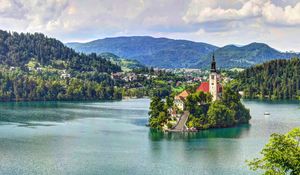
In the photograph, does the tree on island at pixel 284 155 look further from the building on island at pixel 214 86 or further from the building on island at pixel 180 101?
the building on island at pixel 214 86

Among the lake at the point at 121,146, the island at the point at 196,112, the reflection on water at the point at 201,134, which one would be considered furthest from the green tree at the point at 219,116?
the lake at the point at 121,146

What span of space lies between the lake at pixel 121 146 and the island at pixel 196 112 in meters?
2.82

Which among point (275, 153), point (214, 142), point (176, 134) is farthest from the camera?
point (176, 134)

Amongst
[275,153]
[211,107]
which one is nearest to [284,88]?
[211,107]

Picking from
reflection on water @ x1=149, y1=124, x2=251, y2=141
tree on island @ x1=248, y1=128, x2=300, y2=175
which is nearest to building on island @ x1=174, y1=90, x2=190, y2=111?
reflection on water @ x1=149, y1=124, x2=251, y2=141

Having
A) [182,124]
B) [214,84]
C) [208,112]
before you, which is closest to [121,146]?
[182,124]

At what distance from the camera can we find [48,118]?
361 feet

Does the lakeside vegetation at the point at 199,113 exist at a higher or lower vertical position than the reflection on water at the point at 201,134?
higher

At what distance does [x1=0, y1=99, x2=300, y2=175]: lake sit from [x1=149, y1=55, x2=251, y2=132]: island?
2818 mm

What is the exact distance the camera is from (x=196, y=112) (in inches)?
3588

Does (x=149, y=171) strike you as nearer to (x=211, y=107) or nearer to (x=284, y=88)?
(x=211, y=107)

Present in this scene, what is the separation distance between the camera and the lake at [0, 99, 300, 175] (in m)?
57.1

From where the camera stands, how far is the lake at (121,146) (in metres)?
57.1

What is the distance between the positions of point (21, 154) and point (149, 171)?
63.4 ft
